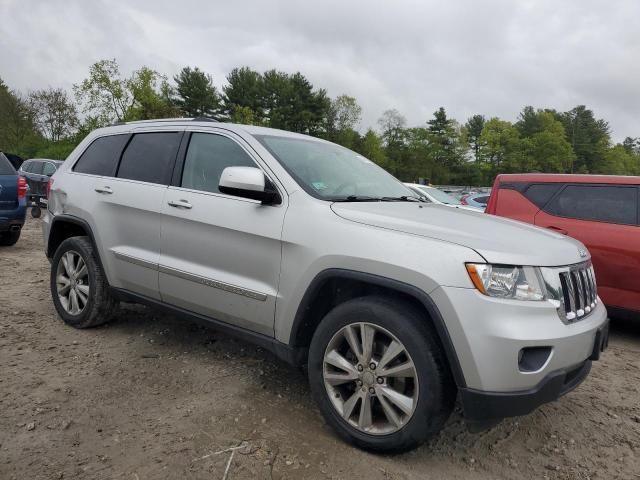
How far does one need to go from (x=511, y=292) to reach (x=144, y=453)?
197 centimetres

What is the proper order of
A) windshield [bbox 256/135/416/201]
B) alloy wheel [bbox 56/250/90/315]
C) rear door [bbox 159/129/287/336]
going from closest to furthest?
rear door [bbox 159/129/287/336], windshield [bbox 256/135/416/201], alloy wheel [bbox 56/250/90/315]

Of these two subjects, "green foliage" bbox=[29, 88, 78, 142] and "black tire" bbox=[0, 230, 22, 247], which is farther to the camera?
"green foliage" bbox=[29, 88, 78, 142]

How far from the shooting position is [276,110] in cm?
5653

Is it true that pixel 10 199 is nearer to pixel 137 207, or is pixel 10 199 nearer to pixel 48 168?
pixel 137 207

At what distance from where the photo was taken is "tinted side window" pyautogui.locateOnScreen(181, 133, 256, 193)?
336 cm

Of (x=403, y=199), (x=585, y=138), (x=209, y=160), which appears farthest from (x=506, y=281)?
(x=585, y=138)

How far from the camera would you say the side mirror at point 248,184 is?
9.34ft

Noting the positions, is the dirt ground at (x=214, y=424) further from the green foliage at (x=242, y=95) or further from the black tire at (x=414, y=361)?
the green foliage at (x=242, y=95)

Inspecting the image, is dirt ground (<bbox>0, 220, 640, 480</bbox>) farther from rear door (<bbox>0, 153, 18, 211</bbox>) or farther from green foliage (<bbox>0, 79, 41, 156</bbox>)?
green foliage (<bbox>0, 79, 41, 156</bbox>)

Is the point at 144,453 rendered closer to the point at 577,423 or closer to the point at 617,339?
the point at 577,423

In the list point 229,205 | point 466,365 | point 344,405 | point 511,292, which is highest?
point 229,205

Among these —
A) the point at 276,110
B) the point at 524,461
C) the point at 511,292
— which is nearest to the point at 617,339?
the point at 524,461

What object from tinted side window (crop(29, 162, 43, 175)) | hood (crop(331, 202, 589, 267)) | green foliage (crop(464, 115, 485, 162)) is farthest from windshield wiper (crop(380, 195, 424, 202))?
green foliage (crop(464, 115, 485, 162))

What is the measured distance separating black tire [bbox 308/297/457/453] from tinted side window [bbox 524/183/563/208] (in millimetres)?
3665
